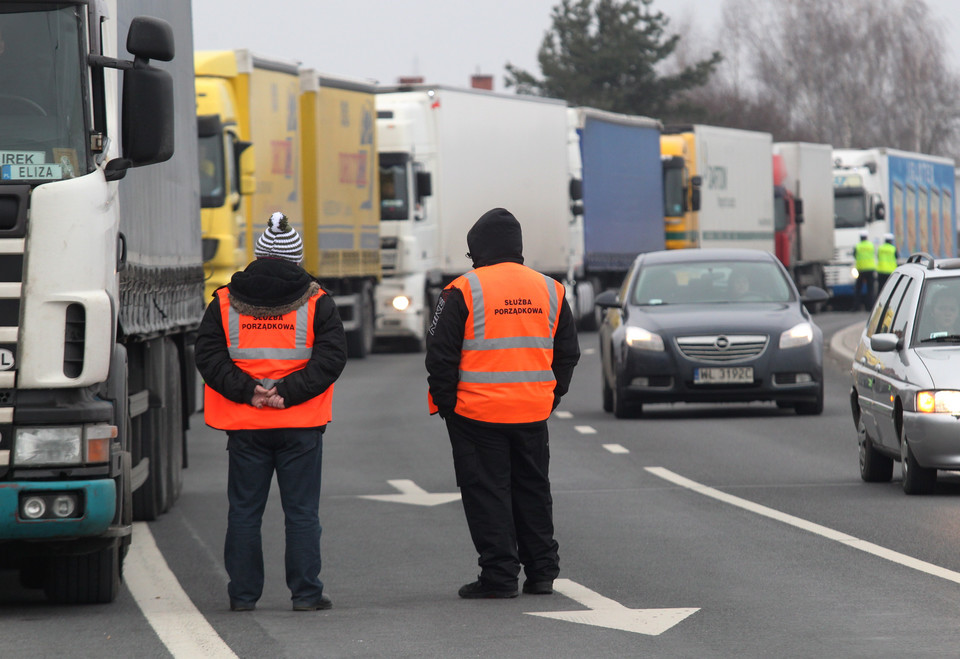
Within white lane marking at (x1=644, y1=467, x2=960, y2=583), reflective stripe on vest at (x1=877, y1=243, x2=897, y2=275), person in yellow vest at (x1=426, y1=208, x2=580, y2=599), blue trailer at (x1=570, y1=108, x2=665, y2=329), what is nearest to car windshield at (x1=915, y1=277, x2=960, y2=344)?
white lane marking at (x1=644, y1=467, x2=960, y2=583)

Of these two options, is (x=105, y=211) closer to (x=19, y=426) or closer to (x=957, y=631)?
(x=19, y=426)

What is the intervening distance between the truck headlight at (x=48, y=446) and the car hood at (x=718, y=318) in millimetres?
11068

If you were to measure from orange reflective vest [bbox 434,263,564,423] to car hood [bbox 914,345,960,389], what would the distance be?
4.09 meters

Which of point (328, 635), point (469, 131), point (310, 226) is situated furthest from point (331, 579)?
point (469, 131)

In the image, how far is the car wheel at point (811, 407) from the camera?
62.5 feet

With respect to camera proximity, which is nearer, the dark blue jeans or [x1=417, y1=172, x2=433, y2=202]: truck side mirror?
the dark blue jeans

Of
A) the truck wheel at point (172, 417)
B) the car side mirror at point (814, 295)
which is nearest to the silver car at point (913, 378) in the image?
the truck wheel at point (172, 417)

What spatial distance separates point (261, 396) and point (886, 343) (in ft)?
18.4

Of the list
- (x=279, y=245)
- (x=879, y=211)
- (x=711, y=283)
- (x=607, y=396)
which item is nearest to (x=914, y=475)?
(x=279, y=245)

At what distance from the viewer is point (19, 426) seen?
7.97 metres

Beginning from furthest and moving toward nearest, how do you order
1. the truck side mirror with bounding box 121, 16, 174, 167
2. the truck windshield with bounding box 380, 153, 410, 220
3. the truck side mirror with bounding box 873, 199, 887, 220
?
1. the truck side mirror with bounding box 873, 199, 887, 220
2. the truck windshield with bounding box 380, 153, 410, 220
3. the truck side mirror with bounding box 121, 16, 174, 167

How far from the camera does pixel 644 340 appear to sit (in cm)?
1862

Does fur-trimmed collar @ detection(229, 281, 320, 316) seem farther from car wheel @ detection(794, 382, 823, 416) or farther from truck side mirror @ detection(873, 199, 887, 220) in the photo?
truck side mirror @ detection(873, 199, 887, 220)

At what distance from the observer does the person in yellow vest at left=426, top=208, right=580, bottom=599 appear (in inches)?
345
